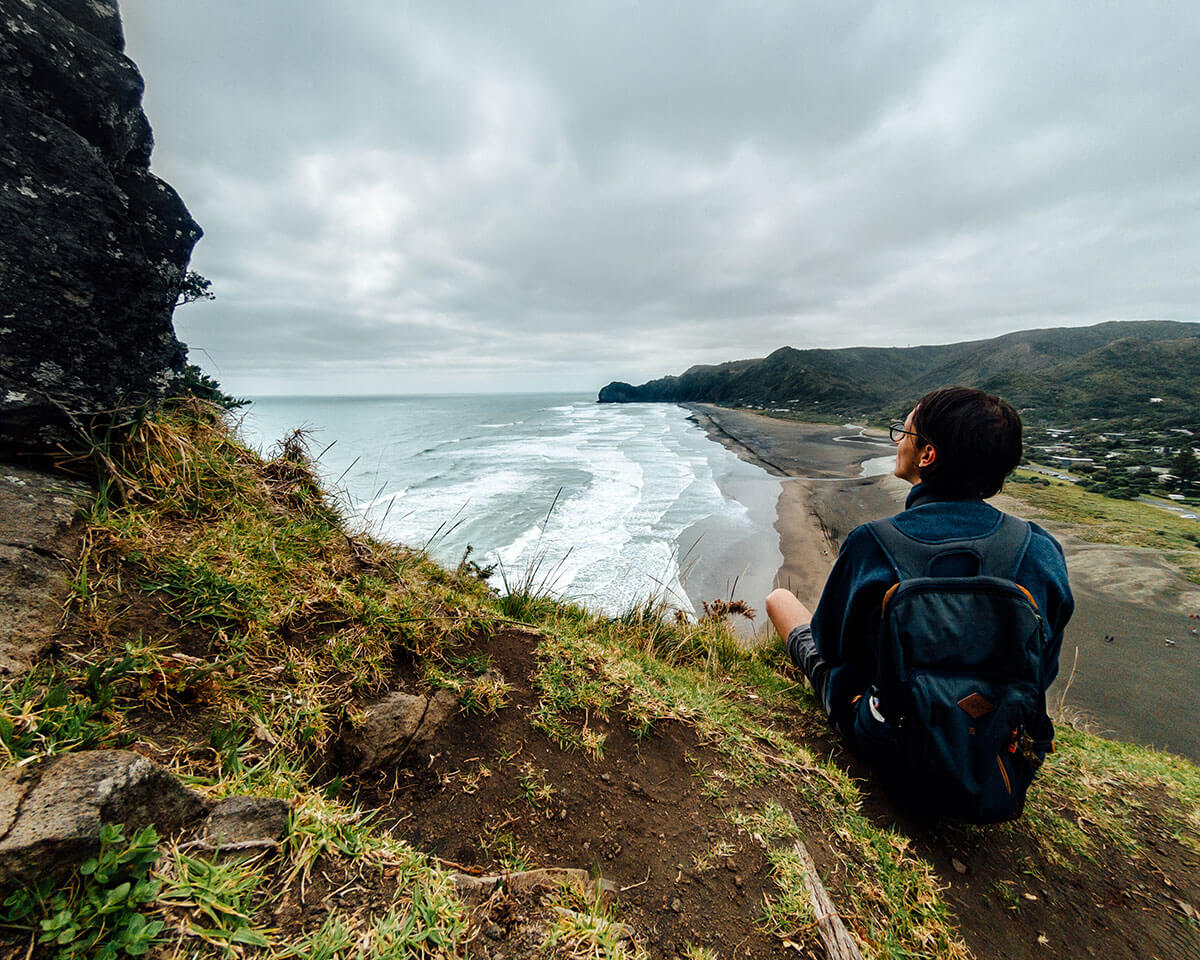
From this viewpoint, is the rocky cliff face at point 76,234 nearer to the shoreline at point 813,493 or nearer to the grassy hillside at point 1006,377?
the shoreline at point 813,493

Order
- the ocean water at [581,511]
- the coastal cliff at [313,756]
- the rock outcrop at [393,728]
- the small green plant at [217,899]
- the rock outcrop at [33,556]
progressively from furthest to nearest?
1. the ocean water at [581,511]
2. the rock outcrop at [393,728]
3. the rock outcrop at [33,556]
4. the coastal cliff at [313,756]
5. the small green plant at [217,899]

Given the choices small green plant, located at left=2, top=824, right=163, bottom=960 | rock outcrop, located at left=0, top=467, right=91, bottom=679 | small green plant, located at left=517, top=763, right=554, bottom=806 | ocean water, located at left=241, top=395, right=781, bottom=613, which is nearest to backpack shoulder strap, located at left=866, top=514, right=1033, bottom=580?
small green plant, located at left=517, top=763, right=554, bottom=806

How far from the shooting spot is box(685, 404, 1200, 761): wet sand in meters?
7.18

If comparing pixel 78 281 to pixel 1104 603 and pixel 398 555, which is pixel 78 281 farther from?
pixel 1104 603

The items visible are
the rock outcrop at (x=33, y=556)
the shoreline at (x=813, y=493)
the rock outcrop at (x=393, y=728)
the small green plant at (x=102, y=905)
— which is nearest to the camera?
the small green plant at (x=102, y=905)

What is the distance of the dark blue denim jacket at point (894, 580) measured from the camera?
1936mm

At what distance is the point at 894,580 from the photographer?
1981 mm

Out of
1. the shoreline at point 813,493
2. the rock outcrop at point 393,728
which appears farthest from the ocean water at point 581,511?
the rock outcrop at point 393,728

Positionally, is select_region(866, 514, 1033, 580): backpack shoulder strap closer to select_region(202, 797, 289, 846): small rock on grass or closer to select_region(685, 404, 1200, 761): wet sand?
select_region(202, 797, 289, 846): small rock on grass

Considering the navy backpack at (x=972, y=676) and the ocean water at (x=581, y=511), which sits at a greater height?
the navy backpack at (x=972, y=676)

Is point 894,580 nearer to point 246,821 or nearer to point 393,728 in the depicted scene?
point 393,728

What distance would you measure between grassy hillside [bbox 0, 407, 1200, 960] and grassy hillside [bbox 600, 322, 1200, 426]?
66686 mm

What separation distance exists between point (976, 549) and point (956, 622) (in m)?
0.32

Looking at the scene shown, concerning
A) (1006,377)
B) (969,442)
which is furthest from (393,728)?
(1006,377)
